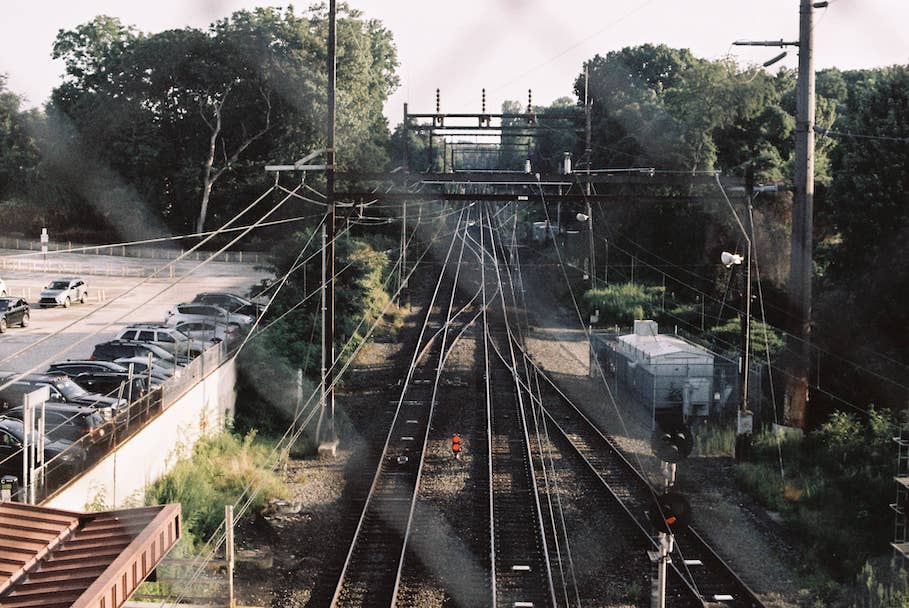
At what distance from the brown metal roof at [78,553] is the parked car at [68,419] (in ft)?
21.0

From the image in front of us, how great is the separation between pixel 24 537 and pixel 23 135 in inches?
1635

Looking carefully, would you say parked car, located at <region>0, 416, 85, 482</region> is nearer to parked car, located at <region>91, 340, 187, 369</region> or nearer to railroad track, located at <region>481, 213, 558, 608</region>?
railroad track, located at <region>481, 213, 558, 608</region>

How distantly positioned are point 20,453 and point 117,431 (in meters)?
1.30

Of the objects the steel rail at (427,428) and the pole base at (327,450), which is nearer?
the steel rail at (427,428)

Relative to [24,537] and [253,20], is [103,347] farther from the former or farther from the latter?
[253,20]

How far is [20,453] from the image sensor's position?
1275cm

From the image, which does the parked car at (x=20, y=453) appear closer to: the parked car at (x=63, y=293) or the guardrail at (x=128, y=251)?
the parked car at (x=63, y=293)

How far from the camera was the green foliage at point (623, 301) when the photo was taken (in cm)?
3203

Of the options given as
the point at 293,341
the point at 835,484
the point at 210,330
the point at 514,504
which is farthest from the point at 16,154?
the point at 835,484

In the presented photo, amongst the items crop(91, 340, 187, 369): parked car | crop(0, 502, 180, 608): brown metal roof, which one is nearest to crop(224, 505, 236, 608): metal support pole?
crop(0, 502, 180, 608): brown metal roof

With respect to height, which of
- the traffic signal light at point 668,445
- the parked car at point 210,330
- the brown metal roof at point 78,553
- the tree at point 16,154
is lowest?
the traffic signal light at point 668,445

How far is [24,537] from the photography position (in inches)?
271

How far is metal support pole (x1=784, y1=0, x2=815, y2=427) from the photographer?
15.0 meters

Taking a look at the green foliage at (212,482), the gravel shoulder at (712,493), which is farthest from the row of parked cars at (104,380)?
the gravel shoulder at (712,493)
